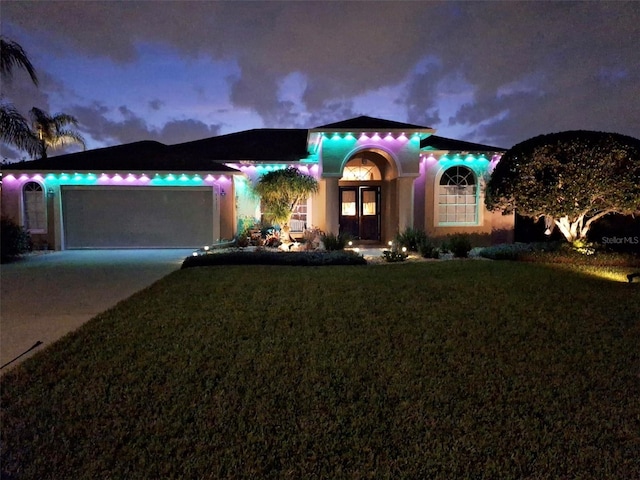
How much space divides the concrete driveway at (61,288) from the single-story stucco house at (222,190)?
5.66ft

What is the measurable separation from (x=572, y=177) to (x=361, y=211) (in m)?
7.50

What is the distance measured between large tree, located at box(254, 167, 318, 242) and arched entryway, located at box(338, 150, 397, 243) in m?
2.93

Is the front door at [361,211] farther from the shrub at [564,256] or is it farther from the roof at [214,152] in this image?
the shrub at [564,256]

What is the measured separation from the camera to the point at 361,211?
51.4ft

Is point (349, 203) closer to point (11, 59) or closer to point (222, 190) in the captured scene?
point (222, 190)

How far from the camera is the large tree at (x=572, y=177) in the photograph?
9875mm

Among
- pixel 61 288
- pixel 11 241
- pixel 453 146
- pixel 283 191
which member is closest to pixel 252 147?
pixel 283 191

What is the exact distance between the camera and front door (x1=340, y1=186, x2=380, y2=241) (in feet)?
50.9

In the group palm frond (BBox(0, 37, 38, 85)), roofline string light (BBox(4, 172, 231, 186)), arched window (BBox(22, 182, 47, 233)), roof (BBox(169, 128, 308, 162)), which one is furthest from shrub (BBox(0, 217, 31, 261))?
roof (BBox(169, 128, 308, 162))

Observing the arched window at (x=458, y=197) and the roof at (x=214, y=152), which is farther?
the arched window at (x=458, y=197)

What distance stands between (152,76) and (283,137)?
5.90 meters

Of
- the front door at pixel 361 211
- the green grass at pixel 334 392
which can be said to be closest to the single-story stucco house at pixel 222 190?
the front door at pixel 361 211

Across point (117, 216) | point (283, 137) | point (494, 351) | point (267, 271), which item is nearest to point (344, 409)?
point (494, 351)

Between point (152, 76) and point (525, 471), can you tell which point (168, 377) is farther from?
point (152, 76)
